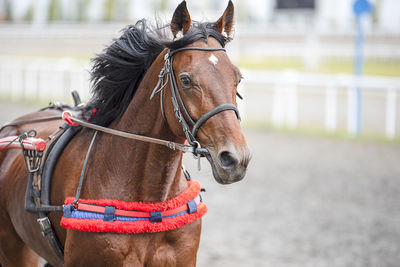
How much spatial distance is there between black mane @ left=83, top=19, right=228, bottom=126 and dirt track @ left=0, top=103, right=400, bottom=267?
76 cm

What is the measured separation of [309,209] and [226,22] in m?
4.35

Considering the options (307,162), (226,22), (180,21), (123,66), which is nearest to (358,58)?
(307,162)

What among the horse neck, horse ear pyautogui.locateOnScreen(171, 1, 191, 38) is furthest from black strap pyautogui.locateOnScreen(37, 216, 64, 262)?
horse ear pyautogui.locateOnScreen(171, 1, 191, 38)

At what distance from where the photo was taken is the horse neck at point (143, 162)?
2652 millimetres

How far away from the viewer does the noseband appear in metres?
2.31

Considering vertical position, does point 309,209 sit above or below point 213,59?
below

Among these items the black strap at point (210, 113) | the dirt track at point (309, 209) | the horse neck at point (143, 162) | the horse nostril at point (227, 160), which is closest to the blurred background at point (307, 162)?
the dirt track at point (309, 209)

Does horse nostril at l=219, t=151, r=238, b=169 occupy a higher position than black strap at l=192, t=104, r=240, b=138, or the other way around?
black strap at l=192, t=104, r=240, b=138

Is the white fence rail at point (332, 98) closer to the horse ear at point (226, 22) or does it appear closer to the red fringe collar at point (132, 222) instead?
the horse ear at point (226, 22)

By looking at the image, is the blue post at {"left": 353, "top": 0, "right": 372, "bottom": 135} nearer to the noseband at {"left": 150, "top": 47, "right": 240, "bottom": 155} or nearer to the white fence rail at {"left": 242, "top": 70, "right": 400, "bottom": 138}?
the white fence rail at {"left": 242, "top": 70, "right": 400, "bottom": 138}

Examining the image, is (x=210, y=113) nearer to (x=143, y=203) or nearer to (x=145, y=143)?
(x=145, y=143)

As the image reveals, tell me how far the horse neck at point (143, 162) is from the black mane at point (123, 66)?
105mm

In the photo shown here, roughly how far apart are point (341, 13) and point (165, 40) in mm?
37847

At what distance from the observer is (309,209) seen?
6.52 meters
